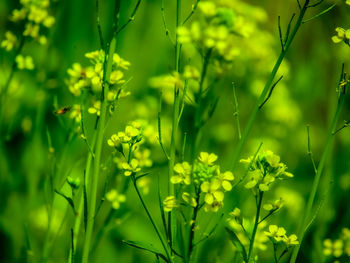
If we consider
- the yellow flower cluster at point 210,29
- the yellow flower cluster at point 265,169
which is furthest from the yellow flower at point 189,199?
the yellow flower cluster at point 210,29

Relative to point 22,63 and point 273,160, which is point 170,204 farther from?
→ point 22,63

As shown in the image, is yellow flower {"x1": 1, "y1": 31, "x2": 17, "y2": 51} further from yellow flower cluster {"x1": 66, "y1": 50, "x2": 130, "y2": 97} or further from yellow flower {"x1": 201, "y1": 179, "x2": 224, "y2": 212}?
yellow flower {"x1": 201, "y1": 179, "x2": 224, "y2": 212}

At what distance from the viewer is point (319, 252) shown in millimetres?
1528

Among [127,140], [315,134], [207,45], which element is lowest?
[315,134]

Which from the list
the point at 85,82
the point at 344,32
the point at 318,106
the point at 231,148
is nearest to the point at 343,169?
the point at 231,148

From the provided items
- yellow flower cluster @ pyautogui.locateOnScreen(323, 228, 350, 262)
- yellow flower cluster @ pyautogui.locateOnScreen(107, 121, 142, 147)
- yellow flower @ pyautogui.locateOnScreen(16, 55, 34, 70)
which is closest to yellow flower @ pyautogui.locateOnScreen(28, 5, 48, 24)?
yellow flower @ pyautogui.locateOnScreen(16, 55, 34, 70)

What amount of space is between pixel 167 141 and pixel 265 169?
114 cm

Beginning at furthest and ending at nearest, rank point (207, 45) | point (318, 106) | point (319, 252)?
point (318, 106)
point (319, 252)
point (207, 45)

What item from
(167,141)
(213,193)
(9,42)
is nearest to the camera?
(213,193)

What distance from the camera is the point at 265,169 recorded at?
1099 mm

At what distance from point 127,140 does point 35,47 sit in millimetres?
1991

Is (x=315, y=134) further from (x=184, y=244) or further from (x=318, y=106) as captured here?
(x=184, y=244)

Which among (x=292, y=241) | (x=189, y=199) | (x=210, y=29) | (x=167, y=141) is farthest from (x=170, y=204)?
(x=167, y=141)

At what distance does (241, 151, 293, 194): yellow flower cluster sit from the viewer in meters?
1.08
